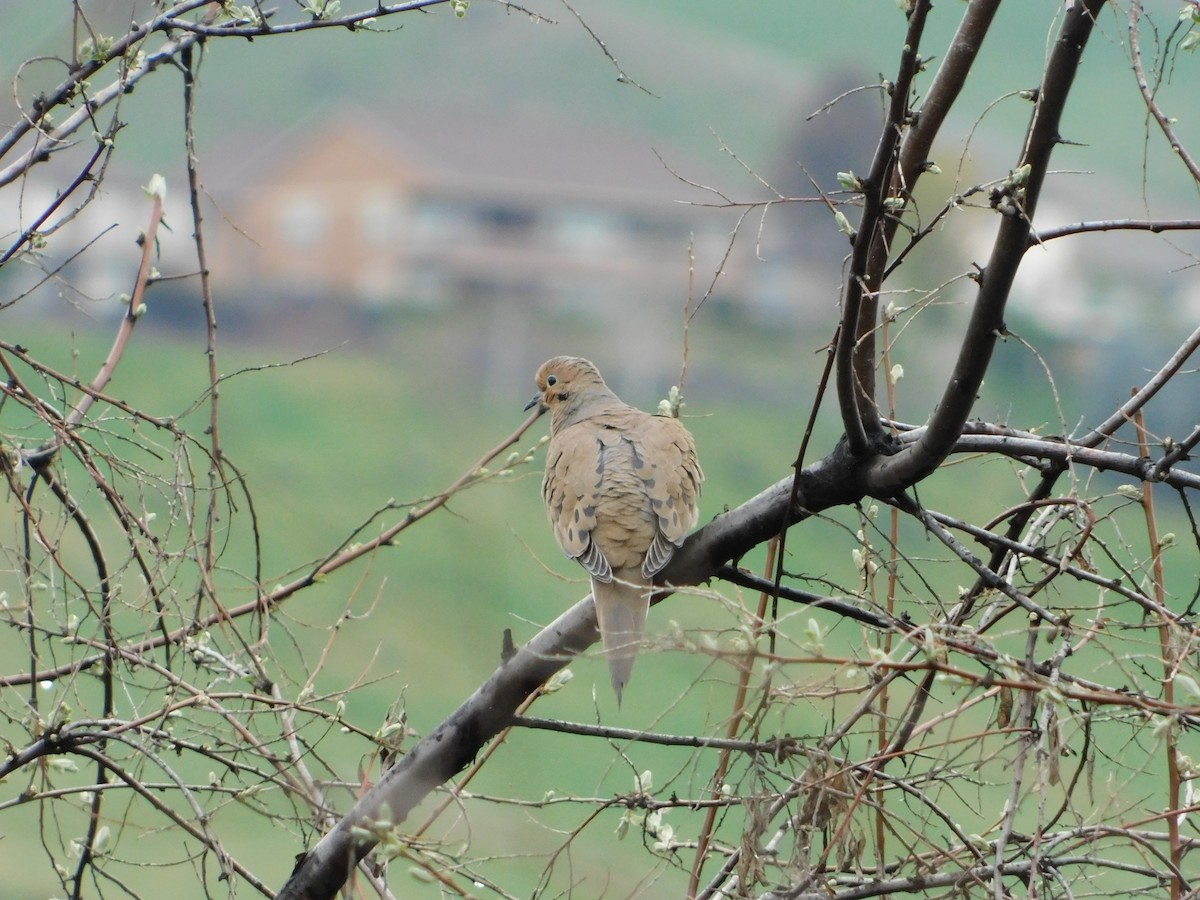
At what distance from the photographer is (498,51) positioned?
253 ft

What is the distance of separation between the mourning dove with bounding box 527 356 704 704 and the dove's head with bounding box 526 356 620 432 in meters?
0.31

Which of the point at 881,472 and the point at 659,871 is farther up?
the point at 881,472

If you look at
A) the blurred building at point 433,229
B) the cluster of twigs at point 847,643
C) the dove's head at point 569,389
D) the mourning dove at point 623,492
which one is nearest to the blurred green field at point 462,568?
the cluster of twigs at point 847,643

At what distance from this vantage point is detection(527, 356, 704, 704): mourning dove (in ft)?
12.7

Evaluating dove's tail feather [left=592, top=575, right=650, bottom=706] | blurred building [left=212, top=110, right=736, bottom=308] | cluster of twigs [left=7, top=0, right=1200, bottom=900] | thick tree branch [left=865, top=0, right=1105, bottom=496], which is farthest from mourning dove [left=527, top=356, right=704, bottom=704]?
blurred building [left=212, top=110, right=736, bottom=308]

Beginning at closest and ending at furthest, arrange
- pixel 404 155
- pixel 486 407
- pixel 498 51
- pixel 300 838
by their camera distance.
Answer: pixel 300 838
pixel 486 407
pixel 404 155
pixel 498 51

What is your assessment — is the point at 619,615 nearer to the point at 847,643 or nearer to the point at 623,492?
the point at 847,643

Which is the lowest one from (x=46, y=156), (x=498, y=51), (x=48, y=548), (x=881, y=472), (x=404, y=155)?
(x=48, y=548)

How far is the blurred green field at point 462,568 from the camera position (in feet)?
8.41

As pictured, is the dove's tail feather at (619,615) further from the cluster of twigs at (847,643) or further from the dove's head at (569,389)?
the dove's head at (569,389)

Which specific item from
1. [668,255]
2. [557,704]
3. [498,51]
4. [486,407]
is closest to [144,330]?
[486,407]

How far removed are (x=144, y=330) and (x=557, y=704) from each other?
1705 cm

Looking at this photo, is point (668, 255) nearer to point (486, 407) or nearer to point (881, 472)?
point (486, 407)

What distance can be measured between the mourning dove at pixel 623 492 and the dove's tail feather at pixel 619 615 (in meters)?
0.01
